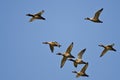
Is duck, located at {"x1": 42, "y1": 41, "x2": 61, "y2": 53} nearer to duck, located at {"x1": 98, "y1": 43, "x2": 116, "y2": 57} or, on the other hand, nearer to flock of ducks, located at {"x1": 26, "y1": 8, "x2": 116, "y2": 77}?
flock of ducks, located at {"x1": 26, "y1": 8, "x2": 116, "y2": 77}

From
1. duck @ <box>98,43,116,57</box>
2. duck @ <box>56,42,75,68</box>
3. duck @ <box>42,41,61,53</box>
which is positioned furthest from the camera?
duck @ <box>98,43,116,57</box>

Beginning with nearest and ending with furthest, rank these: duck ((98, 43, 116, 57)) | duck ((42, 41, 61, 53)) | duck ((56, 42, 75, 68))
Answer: duck ((56, 42, 75, 68)), duck ((42, 41, 61, 53)), duck ((98, 43, 116, 57))

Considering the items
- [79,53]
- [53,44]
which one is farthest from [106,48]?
[53,44]

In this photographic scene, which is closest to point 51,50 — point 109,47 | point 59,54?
point 59,54

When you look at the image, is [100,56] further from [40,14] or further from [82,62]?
[40,14]

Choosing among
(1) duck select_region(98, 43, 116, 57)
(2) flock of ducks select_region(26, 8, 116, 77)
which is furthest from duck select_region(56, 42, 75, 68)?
(1) duck select_region(98, 43, 116, 57)

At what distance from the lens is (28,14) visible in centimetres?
8262

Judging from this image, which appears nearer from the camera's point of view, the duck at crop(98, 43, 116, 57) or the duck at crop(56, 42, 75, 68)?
the duck at crop(56, 42, 75, 68)

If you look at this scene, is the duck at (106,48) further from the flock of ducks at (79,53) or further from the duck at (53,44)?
the duck at (53,44)

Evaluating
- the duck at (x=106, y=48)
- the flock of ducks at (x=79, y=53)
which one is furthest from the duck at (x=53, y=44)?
the duck at (x=106, y=48)

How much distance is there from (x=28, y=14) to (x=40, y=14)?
189 centimetres

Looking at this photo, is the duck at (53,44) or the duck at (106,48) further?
the duck at (106,48)

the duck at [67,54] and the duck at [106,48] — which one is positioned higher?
the duck at [106,48]

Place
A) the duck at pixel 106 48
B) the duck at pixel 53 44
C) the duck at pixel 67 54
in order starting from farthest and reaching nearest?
the duck at pixel 106 48
the duck at pixel 53 44
the duck at pixel 67 54
